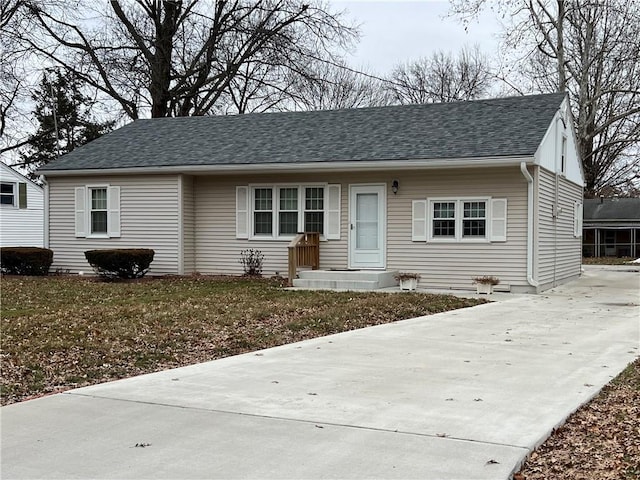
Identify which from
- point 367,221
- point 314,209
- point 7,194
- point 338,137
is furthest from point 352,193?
point 7,194

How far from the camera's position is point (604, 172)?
43375 mm

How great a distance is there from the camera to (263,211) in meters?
18.6

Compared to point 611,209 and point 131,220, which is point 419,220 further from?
point 611,209

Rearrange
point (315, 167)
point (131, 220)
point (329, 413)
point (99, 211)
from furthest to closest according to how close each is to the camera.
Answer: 1. point (99, 211)
2. point (131, 220)
3. point (315, 167)
4. point (329, 413)

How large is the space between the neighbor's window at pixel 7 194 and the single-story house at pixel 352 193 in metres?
12.8

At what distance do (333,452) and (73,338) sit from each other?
5201 millimetres

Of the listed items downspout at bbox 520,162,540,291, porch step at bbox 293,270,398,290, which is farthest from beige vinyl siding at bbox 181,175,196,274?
downspout at bbox 520,162,540,291

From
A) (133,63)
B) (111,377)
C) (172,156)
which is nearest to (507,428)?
(111,377)

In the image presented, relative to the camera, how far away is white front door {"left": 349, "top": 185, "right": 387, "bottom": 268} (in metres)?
17.5

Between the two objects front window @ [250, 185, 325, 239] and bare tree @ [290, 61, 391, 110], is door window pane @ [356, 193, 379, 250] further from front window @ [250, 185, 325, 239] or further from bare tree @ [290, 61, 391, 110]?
bare tree @ [290, 61, 391, 110]

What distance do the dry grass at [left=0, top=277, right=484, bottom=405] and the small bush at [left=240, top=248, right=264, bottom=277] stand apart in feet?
5.02

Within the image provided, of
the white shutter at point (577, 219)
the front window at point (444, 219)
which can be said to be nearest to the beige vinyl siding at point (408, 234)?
the front window at point (444, 219)

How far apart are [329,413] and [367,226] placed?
1221 cm

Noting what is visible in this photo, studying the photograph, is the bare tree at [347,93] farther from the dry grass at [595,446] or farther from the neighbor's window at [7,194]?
the dry grass at [595,446]
